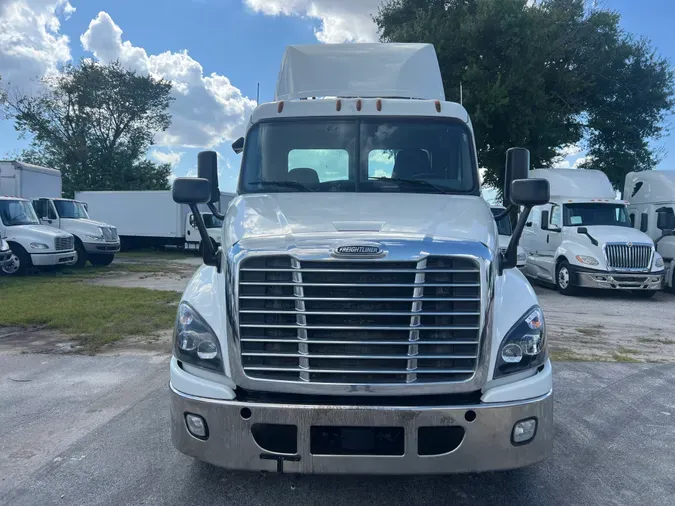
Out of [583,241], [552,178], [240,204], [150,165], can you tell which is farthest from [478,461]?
[150,165]

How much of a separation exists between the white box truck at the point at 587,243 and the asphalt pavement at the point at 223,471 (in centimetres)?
787

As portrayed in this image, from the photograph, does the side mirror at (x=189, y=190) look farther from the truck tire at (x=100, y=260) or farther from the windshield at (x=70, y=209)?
the windshield at (x=70, y=209)

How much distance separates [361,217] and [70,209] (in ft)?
60.2

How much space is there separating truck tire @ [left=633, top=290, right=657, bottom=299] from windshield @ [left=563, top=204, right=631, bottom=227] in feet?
5.56

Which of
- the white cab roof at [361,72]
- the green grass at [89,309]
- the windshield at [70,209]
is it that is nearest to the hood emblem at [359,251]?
the white cab roof at [361,72]

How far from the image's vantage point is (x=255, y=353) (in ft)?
10.8

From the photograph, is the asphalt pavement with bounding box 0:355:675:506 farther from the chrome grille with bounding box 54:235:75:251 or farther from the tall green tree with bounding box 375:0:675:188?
the tall green tree with bounding box 375:0:675:188

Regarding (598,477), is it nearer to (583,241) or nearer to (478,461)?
(478,461)

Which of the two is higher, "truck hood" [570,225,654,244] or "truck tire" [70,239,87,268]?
"truck hood" [570,225,654,244]

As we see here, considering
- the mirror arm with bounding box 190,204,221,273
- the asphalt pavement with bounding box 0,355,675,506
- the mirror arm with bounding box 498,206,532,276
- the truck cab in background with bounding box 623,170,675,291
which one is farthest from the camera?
the truck cab in background with bounding box 623,170,675,291

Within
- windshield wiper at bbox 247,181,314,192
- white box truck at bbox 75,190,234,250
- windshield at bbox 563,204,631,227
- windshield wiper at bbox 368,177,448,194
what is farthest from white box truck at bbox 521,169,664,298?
white box truck at bbox 75,190,234,250

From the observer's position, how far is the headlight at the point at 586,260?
13344 mm

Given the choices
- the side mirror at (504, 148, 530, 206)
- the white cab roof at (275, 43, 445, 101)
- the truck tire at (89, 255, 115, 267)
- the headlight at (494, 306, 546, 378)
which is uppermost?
the white cab roof at (275, 43, 445, 101)

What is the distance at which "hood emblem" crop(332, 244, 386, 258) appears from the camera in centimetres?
323
